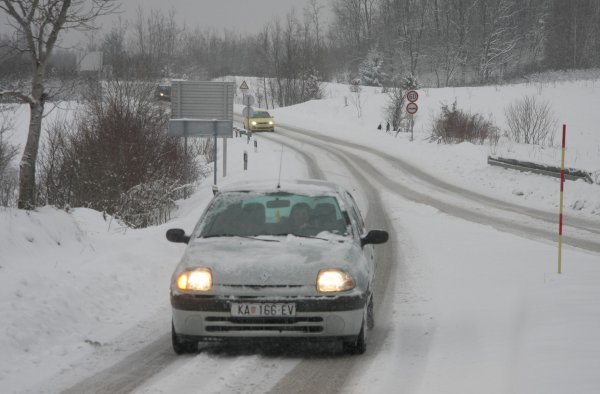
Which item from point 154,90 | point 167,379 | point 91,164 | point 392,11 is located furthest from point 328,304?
point 392,11

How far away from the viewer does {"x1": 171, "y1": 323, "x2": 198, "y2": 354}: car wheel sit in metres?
6.23

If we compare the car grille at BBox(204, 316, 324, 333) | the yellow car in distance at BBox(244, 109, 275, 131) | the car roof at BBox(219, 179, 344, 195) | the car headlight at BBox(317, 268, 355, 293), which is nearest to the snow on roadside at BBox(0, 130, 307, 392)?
the car grille at BBox(204, 316, 324, 333)

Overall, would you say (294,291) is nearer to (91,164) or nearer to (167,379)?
(167,379)

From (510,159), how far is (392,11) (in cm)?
8056

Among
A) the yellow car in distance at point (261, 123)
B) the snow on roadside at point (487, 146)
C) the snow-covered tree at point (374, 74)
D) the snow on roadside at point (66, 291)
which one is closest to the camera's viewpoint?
the snow on roadside at point (66, 291)

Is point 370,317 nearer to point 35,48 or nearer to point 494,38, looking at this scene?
point 35,48

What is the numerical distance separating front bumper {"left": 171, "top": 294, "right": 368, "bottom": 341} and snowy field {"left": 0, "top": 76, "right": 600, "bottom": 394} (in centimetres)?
27

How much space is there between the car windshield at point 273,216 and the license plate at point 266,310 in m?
1.02

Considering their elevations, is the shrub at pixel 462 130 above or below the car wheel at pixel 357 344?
above

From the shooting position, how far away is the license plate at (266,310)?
590 centimetres

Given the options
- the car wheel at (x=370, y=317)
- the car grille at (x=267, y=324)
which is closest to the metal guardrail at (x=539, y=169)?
the car wheel at (x=370, y=317)

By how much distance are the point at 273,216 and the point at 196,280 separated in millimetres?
1198

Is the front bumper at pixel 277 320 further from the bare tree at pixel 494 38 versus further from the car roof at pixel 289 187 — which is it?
the bare tree at pixel 494 38

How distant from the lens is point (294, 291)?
593 centimetres
